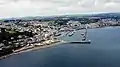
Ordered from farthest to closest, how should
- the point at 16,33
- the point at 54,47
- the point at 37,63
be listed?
the point at 16,33, the point at 54,47, the point at 37,63

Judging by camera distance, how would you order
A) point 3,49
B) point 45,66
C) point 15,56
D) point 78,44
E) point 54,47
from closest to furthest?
point 45,66 → point 15,56 → point 3,49 → point 54,47 → point 78,44

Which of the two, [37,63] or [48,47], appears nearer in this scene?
[37,63]

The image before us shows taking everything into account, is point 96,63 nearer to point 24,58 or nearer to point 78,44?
point 24,58

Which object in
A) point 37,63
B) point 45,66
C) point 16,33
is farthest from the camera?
point 16,33

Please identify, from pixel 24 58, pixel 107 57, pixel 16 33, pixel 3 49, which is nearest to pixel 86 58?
pixel 107 57

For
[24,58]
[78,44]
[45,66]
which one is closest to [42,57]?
[24,58]

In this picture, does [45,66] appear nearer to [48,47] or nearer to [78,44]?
[48,47]

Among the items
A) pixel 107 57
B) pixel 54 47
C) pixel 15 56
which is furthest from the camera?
pixel 54 47

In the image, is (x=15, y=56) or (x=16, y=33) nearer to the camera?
(x=15, y=56)

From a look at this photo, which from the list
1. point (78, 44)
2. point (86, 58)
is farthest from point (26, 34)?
point (86, 58)
